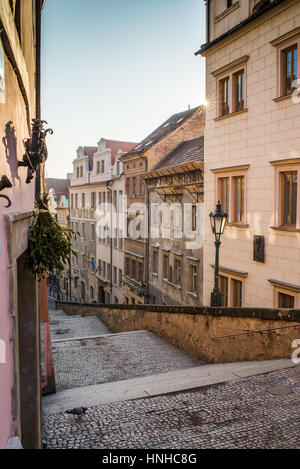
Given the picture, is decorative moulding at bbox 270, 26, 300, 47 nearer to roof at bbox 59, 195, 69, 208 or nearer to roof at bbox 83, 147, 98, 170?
roof at bbox 83, 147, 98, 170

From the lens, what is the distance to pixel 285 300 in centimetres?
1244

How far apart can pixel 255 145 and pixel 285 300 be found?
5.19 meters

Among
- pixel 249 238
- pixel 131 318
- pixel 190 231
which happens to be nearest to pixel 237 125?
pixel 249 238

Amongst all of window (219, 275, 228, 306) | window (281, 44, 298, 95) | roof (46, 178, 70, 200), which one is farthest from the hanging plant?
roof (46, 178, 70, 200)

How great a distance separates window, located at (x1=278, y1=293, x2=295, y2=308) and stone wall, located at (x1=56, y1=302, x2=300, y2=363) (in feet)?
9.70

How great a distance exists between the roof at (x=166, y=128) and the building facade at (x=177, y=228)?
1.40 metres

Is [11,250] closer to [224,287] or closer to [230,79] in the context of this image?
[224,287]

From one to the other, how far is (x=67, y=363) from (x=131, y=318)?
5.37 meters

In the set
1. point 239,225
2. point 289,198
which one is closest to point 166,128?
point 239,225

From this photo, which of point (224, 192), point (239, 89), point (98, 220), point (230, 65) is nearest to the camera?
point (239, 89)

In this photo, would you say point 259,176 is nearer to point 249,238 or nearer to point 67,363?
point 249,238

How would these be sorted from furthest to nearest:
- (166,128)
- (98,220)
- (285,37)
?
(98,220), (166,128), (285,37)

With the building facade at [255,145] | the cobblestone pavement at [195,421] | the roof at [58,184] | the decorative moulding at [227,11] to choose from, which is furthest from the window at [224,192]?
the roof at [58,184]

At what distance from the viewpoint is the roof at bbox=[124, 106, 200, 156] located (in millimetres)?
27766
